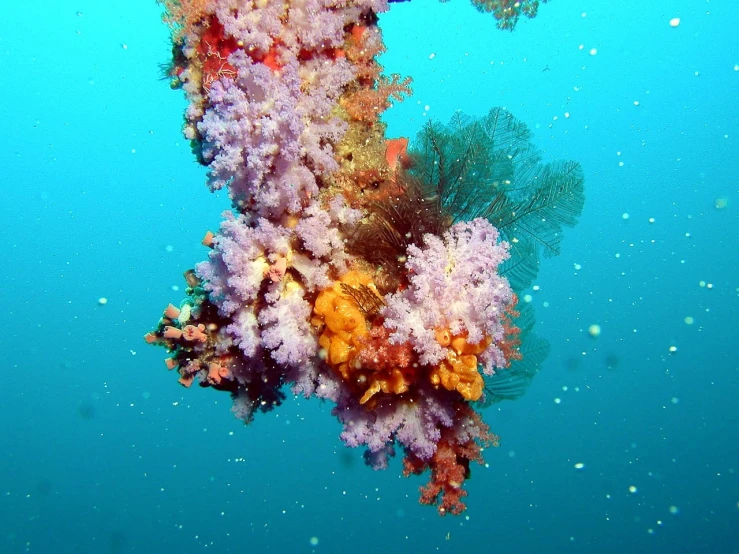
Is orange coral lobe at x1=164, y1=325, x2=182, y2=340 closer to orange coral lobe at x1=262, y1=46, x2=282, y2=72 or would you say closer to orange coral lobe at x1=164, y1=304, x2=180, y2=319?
orange coral lobe at x1=164, y1=304, x2=180, y2=319

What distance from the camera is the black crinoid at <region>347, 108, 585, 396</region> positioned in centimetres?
366

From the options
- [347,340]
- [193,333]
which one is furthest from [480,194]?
[193,333]

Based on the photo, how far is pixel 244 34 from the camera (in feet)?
11.5

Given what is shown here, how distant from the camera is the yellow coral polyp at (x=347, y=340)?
3.53 m

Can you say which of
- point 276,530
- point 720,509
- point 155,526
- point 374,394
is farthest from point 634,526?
point 374,394

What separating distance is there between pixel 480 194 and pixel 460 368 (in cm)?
139

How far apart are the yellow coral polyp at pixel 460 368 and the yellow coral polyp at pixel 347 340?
0.32 m

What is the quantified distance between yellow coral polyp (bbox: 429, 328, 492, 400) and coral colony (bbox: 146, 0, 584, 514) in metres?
0.01

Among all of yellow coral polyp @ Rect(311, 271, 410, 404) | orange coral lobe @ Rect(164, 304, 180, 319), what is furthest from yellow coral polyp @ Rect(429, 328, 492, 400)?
orange coral lobe @ Rect(164, 304, 180, 319)

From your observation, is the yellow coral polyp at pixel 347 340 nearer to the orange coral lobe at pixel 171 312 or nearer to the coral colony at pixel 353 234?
the coral colony at pixel 353 234

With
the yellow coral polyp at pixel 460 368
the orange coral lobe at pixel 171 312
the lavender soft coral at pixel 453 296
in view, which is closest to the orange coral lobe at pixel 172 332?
the orange coral lobe at pixel 171 312

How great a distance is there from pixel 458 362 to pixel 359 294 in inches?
35.9

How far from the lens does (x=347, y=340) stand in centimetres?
358

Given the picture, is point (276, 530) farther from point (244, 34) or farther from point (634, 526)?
point (244, 34)
